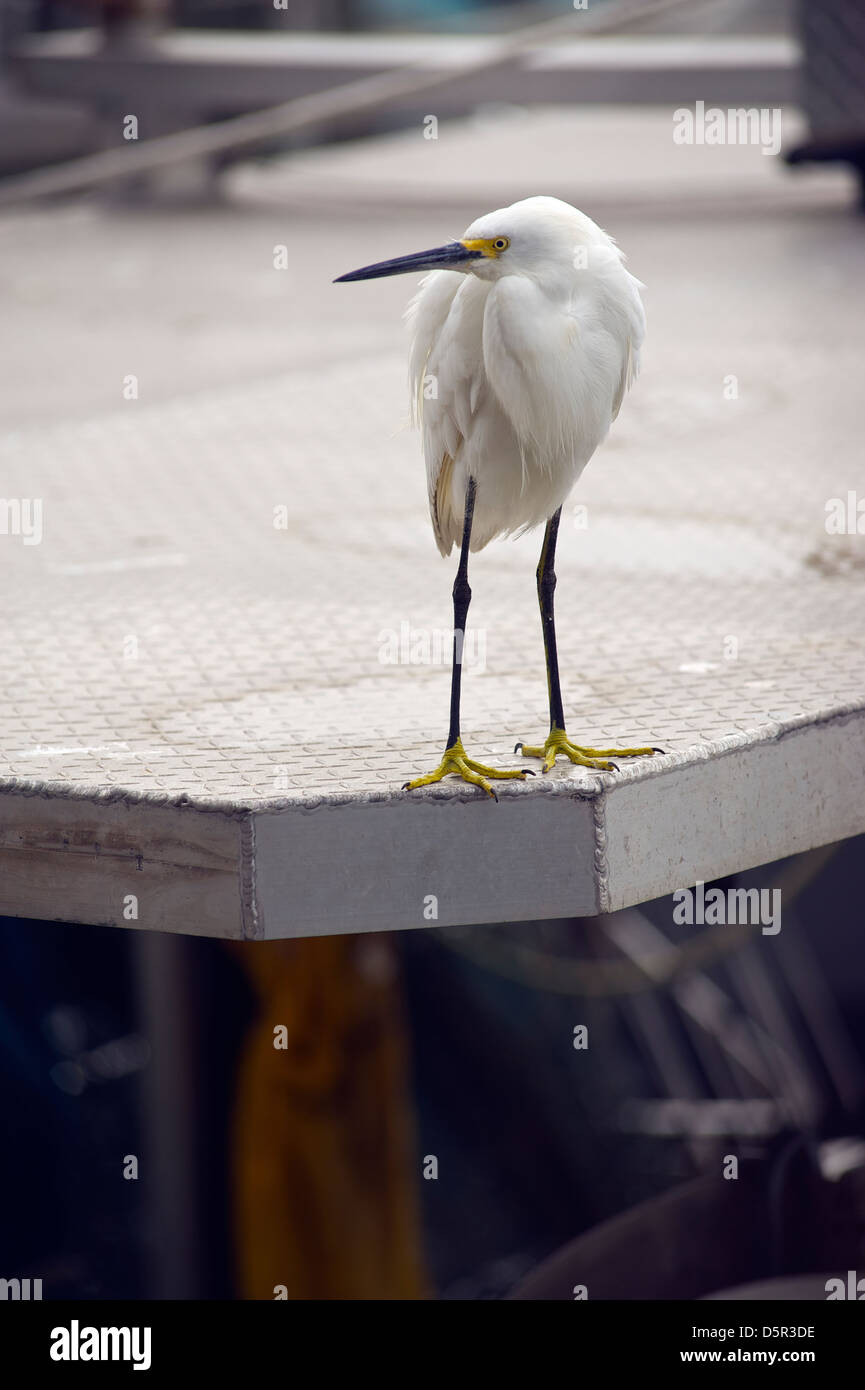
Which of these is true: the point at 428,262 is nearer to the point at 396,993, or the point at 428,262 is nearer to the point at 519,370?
the point at 519,370

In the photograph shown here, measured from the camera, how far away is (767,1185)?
360 cm

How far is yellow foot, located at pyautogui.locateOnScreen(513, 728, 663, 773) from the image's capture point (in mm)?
2328

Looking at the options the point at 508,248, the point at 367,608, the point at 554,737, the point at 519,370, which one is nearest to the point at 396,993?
the point at 367,608

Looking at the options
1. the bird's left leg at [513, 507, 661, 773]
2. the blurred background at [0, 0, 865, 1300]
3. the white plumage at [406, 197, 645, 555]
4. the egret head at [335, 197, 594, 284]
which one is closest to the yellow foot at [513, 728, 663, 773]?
the bird's left leg at [513, 507, 661, 773]

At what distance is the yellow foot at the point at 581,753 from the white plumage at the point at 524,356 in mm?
319

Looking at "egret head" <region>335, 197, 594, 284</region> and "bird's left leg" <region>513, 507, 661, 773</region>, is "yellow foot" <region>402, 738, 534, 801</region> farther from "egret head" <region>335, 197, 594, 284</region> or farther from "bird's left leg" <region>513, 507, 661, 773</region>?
"egret head" <region>335, 197, 594, 284</region>

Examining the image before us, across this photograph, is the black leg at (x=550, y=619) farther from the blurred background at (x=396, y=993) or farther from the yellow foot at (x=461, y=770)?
the blurred background at (x=396, y=993)

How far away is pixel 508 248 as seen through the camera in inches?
85.0

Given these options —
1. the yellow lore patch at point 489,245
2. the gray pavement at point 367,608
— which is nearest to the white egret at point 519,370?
the yellow lore patch at point 489,245

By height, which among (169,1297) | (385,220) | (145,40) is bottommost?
(169,1297)

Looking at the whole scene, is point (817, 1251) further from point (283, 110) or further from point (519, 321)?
point (283, 110)

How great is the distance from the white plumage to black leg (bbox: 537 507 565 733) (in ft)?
0.16
